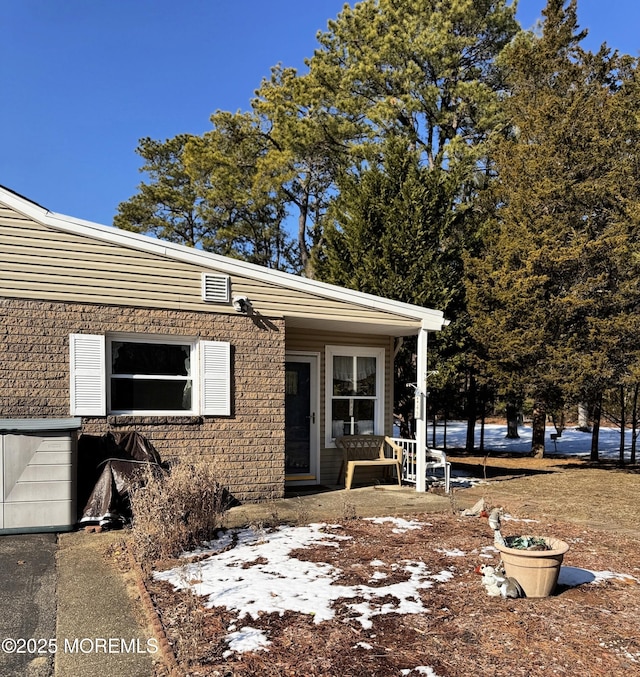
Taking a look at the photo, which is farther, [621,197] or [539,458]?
[539,458]

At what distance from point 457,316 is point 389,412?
A: 15.4 ft

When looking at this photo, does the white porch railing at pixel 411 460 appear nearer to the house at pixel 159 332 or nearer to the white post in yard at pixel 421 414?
the white post in yard at pixel 421 414

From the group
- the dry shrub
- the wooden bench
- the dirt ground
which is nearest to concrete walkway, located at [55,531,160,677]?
the dirt ground

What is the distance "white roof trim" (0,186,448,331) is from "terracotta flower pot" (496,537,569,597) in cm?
481

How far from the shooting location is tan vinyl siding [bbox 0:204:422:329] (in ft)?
21.3

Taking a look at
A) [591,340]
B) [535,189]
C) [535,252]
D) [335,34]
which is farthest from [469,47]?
[591,340]

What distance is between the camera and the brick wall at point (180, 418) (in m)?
6.45

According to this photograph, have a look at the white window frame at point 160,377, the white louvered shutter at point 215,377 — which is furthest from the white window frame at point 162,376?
the white louvered shutter at point 215,377

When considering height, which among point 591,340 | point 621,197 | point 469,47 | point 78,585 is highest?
point 469,47

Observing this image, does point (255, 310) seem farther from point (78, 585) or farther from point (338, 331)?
point (78, 585)

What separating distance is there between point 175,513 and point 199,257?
354 cm

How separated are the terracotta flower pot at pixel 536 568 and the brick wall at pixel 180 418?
13.8 feet

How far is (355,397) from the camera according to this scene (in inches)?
388

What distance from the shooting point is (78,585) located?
4348 mm
